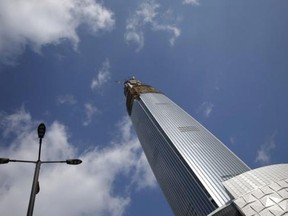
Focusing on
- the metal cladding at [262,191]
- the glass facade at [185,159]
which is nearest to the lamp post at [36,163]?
the metal cladding at [262,191]

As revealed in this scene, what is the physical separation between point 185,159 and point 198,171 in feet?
28.9

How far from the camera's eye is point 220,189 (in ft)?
335

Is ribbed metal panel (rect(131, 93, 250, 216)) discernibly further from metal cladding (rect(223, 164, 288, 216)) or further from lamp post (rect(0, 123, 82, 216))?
lamp post (rect(0, 123, 82, 216))

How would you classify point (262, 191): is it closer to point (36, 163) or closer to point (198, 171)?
point (198, 171)

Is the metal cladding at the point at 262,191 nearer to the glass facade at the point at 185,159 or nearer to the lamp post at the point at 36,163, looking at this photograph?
the glass facade at the point at 185,159

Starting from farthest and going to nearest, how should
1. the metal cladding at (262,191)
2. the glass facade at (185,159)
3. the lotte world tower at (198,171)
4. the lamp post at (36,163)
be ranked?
1. the glass facade at (185,159)
2. the lotte world tower at (198,171)
3. the metal cladding at (262,191)
4. the lamp post at (36,163)

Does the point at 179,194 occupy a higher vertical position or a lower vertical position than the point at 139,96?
lower

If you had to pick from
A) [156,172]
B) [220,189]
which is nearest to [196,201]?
[220,189]

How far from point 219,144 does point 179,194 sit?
98.4 feet

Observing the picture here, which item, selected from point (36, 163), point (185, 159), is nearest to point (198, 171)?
point (185, 159)

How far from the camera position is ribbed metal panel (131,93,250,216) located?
10594cm

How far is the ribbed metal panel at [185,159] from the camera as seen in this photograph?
4171 inches

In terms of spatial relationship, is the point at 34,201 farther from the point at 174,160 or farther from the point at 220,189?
the point at 174,160

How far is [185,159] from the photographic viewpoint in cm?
11950
